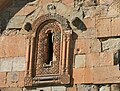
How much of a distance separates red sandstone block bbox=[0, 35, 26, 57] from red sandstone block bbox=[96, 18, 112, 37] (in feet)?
4.69

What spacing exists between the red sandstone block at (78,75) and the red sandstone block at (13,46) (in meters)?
1.09

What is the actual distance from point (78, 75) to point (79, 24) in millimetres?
935

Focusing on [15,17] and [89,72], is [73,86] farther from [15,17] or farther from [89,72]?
[15,17]

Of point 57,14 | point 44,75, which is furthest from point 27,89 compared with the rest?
point 57,14

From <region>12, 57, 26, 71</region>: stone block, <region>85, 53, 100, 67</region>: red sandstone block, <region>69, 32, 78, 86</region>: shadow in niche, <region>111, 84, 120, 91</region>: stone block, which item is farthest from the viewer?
<region>12, 57, 26, 71</region>: stone block

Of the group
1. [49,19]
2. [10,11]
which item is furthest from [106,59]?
[10,11]

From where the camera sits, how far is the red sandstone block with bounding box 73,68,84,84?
7.17 m

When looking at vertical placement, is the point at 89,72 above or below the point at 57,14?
below

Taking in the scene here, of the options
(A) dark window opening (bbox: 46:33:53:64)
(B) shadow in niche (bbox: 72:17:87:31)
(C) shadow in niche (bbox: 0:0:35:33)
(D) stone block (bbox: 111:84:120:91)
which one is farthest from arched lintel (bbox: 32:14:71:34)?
(D) stone block (bbox: 111:84:120:91)

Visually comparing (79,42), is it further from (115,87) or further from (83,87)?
(115,87)

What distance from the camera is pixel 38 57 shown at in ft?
24.8

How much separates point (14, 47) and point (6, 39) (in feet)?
0.83

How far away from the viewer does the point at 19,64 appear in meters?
7.68

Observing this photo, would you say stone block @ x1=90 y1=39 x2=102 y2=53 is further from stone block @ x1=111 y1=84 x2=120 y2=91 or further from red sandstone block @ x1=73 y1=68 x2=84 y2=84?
stone block @ x1=111 y1=84 x2=120 y2=91
